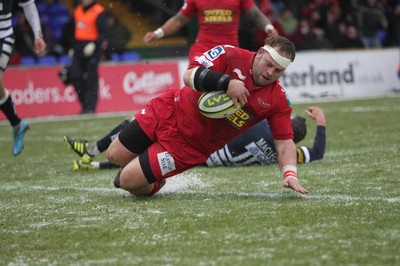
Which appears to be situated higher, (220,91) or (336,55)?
(220,91)

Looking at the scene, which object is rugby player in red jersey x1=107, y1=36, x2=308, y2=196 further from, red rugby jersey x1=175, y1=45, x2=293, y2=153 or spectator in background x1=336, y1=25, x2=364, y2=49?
spectator in background x1=336, y1=25, x2=364, y2=49

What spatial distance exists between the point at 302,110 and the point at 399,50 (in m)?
A: 6.25

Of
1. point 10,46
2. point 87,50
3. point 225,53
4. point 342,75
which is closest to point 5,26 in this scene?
point 10,46

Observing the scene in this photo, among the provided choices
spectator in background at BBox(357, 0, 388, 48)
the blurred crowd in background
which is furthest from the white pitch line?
spectator in background at BBox(357, 0, 388, 48)

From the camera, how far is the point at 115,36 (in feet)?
60.8

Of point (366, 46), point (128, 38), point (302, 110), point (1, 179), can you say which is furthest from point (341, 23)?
point (1, 179)

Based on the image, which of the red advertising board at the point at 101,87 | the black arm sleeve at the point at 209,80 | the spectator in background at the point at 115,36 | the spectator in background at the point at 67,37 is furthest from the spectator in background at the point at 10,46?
the spectator in background at the point at 115,36

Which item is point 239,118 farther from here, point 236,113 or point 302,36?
point 302,36

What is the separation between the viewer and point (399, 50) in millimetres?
20281

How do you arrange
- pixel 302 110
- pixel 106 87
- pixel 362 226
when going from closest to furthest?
1. pixel 362 226
2. pixel 302 110
3. pixel 106 87

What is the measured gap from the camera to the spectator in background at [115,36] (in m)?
18.2

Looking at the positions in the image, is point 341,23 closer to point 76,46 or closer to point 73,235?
point 76,46

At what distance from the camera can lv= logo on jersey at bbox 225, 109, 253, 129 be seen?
5914mm

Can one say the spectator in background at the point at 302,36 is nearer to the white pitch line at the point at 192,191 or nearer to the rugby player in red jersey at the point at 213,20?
the rugby player in red jersey at the point at 213,20
